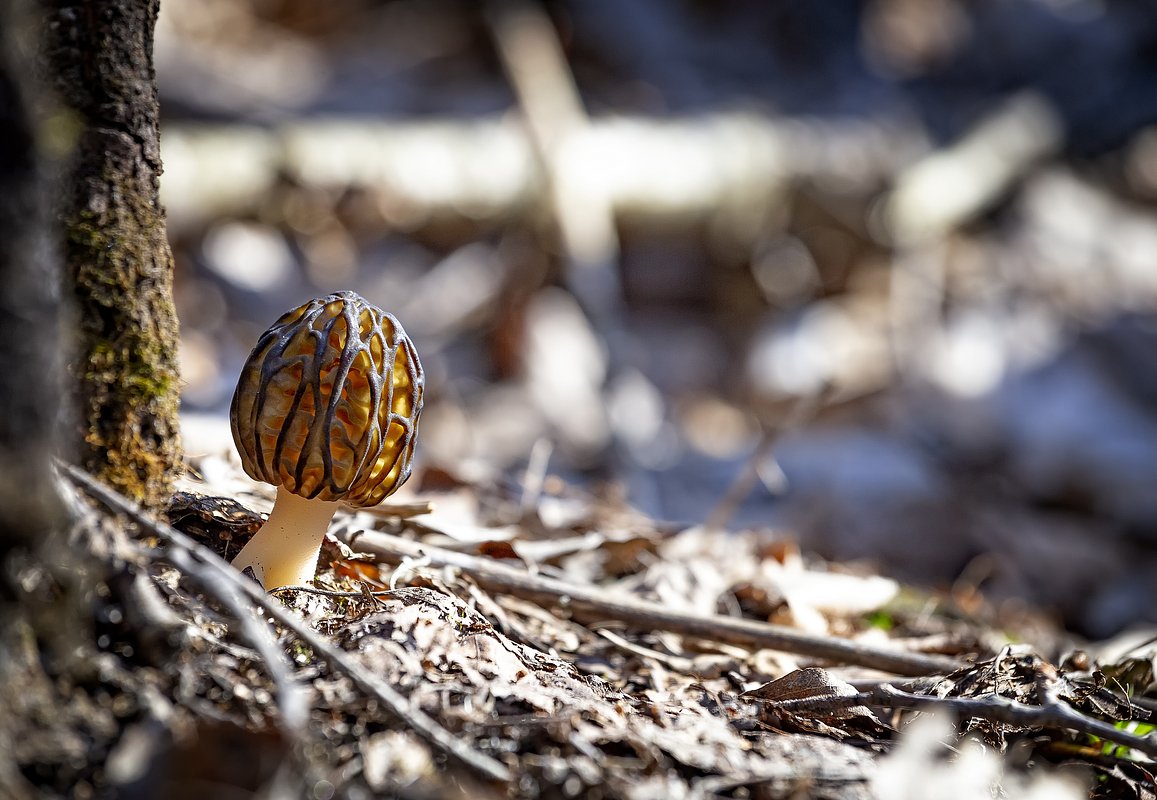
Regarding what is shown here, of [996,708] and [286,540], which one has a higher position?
[286,540]

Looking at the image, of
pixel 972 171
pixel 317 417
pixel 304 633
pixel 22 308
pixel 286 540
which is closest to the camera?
pixel 22 308

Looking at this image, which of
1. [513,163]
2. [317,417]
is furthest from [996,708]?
[513,163]

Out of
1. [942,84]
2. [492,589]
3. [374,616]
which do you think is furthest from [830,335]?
[374,616]

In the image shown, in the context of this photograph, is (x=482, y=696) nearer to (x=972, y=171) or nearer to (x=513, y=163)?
(x=513, y=163)

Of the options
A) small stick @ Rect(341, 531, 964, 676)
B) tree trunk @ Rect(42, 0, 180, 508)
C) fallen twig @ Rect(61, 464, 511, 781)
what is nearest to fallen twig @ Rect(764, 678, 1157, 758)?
small stick @ Rect(341, 531, 964, 676)

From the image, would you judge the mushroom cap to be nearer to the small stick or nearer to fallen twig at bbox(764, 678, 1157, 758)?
the small stick

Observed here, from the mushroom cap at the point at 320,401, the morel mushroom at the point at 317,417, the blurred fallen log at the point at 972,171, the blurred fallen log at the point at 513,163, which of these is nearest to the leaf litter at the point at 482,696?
the morel mushroom at the point at 317,417

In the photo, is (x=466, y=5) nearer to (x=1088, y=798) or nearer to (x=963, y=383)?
(x=963, y=383)
